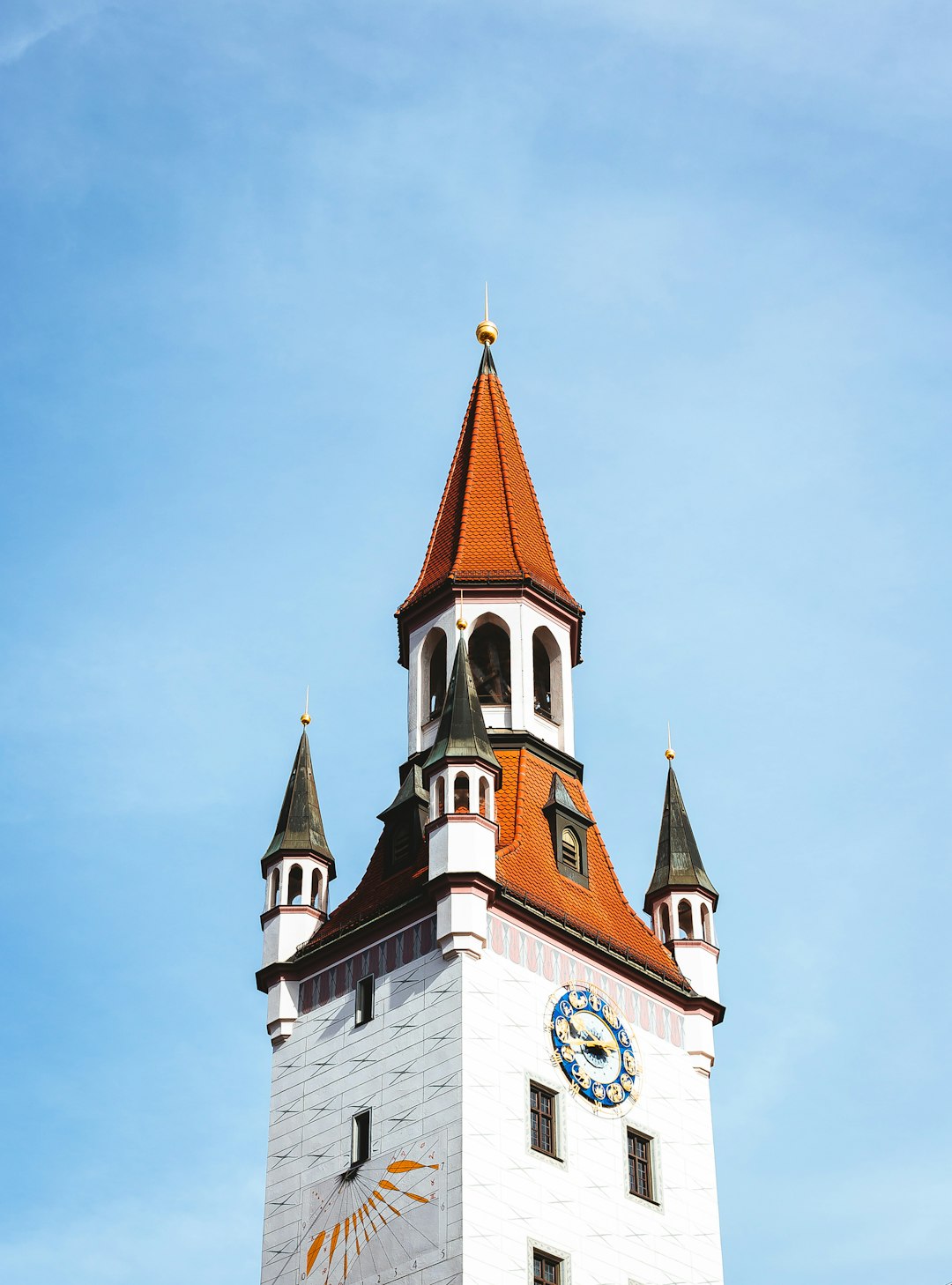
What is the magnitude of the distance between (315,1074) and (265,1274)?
408cm

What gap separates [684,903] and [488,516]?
11.6 meters

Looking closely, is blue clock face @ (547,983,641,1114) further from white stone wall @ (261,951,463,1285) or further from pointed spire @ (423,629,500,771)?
pointed spire @ (423,629,500,771)

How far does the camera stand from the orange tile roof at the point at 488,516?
55.0m

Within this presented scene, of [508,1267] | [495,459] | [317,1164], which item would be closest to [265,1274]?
[317,1164]

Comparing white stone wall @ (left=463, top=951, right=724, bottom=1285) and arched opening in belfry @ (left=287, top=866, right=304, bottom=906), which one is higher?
arched opening in belfry @ (left=287, top=866, right=304, bottom=906)

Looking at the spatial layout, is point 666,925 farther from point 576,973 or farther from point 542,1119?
point 542,1119

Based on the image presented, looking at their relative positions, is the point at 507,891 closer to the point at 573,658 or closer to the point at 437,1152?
the point at 437,1152

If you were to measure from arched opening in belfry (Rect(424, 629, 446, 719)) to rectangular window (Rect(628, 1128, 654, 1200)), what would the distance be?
1220 cm

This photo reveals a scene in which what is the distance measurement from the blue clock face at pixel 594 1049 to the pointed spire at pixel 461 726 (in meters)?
5.30

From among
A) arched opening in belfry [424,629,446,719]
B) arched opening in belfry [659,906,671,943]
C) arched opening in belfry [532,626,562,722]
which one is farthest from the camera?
arched opening in belfry [532,626,562,722]

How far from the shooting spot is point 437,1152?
41875mm

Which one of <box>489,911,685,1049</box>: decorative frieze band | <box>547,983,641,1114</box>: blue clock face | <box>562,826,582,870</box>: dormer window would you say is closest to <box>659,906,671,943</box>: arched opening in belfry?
<box>562,826,582,870</box>: dormer window

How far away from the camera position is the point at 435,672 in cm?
5419

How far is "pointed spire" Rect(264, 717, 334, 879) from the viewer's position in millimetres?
50062
